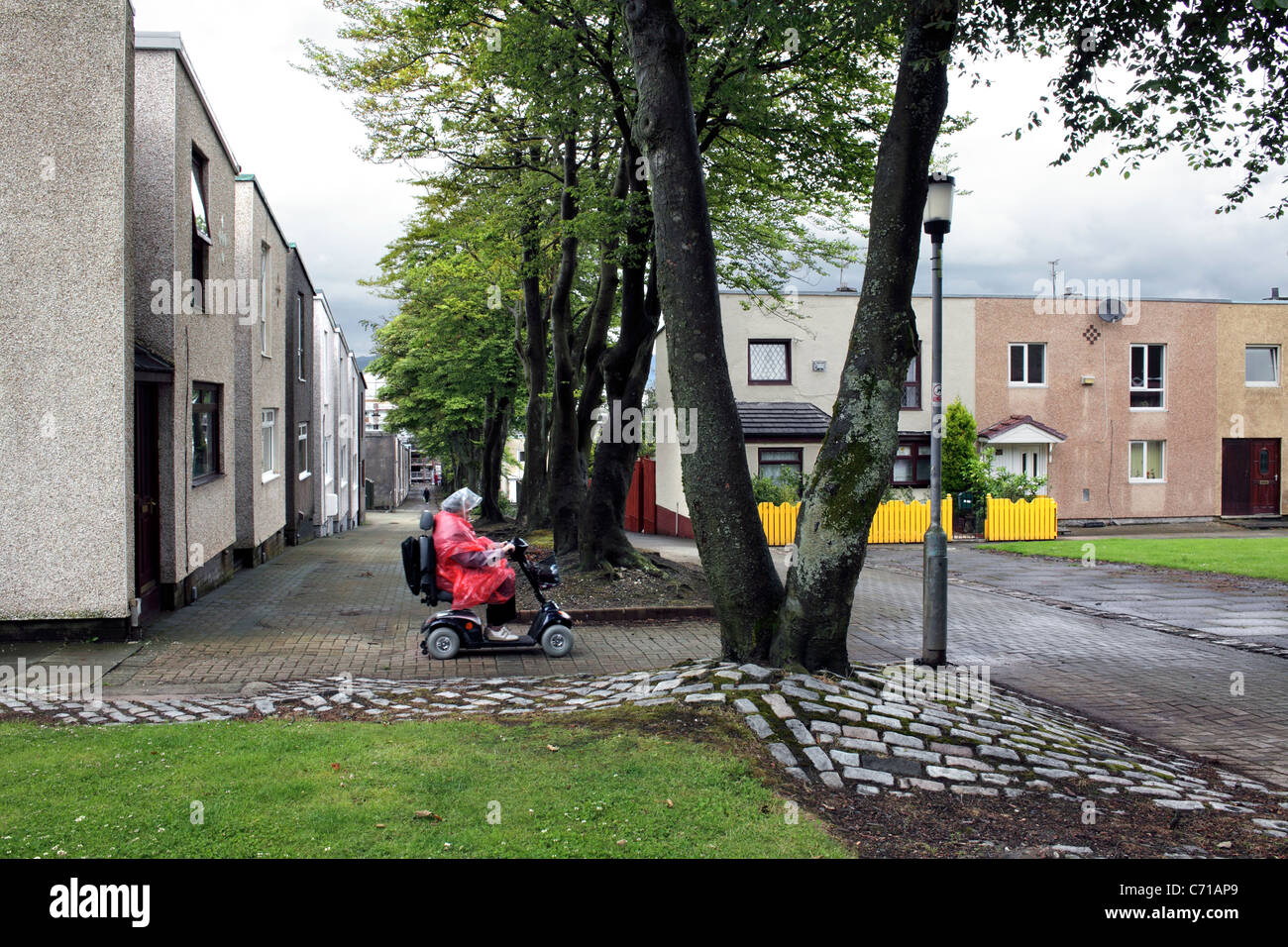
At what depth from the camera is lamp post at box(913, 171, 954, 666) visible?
30.4 feet

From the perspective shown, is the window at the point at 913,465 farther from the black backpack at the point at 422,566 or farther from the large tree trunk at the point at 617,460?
the black backpack at the point at 422,566

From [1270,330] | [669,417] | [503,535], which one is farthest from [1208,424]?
[503,535]

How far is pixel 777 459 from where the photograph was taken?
93.3 ft

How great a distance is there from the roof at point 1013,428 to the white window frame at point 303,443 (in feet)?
63.6

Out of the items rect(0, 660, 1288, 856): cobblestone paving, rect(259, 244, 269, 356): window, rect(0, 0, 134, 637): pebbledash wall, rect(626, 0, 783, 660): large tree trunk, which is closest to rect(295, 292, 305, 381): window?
rect(259, 244, 269, 356): window

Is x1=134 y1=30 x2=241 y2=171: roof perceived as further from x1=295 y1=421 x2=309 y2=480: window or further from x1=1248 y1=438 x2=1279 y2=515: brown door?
x1=1248 y1=438 x2=1279 y2=515: brown door

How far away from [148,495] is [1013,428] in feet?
80.5

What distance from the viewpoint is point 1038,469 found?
3067cm

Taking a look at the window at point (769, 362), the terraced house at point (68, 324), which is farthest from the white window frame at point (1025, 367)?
the terraced house at point (68, 324)

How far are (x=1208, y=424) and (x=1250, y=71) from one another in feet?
86.7

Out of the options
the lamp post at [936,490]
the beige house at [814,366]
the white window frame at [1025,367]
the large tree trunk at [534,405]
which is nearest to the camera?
the lamp post at [936,490]

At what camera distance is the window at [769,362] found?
3012cm

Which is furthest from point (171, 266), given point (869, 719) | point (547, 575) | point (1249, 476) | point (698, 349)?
point (1249, 476)
